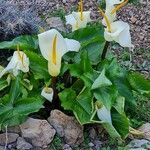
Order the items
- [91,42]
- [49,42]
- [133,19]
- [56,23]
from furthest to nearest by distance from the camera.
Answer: [133,19] → [56,23] → [91,42] → [49,42]

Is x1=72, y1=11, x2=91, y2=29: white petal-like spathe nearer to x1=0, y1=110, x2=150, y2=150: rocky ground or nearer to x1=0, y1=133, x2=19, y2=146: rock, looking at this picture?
x1=0, y1=110, x2=150, y2=150: rocky ground

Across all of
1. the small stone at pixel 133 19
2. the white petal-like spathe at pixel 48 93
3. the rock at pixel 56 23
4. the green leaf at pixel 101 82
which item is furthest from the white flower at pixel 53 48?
the small stone at pixel 133 19

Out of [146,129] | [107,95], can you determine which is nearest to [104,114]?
[107,95]

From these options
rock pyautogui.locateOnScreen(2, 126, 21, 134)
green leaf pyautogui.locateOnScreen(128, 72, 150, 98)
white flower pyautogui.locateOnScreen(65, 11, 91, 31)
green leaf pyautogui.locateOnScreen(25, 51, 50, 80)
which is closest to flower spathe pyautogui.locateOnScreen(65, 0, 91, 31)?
white flower pyautogui.locateOnScreen(65, 11, 91, 31)

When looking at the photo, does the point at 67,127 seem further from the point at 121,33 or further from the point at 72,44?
the point at 121,33

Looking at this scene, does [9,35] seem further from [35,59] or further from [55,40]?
[55,40]

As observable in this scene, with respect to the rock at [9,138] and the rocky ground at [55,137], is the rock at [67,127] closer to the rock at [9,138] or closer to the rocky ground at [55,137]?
the rocky ground at [55,137]

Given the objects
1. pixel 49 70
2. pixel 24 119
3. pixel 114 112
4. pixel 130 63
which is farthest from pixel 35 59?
pixel 130 63
